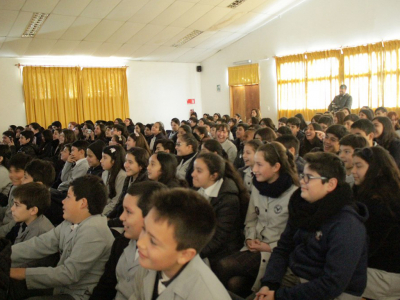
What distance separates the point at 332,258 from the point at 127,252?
105 cm

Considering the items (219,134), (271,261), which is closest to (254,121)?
(219,134)

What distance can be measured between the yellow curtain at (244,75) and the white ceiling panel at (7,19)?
7.28m

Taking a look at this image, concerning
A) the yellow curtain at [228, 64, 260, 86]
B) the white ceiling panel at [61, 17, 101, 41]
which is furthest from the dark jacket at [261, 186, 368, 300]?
the yellow curtain at [228, 64, 260, 86]

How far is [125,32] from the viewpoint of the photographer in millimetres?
9297

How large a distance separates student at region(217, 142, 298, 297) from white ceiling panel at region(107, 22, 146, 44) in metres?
7.39

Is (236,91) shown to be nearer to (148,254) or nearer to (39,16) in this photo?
(39,16)

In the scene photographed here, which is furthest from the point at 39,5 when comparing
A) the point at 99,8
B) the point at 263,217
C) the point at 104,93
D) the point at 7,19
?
the point at 263,217

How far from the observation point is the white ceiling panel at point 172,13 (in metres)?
8.12

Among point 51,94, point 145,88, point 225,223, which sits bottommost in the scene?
point 225,223

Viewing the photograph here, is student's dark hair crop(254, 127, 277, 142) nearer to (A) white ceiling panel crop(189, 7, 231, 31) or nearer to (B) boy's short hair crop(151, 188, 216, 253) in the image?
(B) boy's short hair crop(151, 188, 216, 253)

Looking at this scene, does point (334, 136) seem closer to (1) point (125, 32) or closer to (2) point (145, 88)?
(1) point (125, 32)

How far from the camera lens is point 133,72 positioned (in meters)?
12.3

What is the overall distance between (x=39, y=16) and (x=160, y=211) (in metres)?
7.64

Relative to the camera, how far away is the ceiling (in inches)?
291
